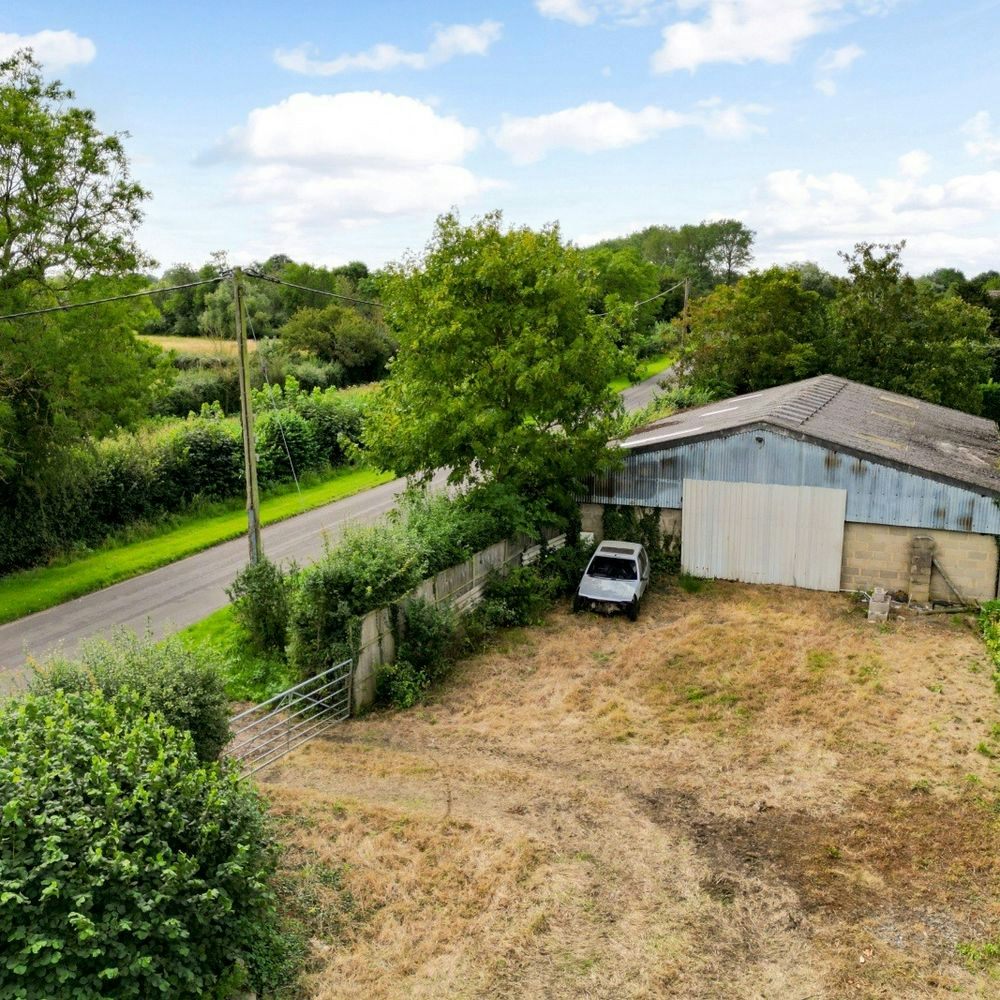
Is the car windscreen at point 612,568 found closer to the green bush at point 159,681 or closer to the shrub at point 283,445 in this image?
the green bush at point 159,681

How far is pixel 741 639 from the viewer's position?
18.4 meters

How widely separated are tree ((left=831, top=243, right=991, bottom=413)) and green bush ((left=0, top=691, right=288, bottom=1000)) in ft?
115

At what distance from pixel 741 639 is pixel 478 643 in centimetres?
585

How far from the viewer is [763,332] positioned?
38.3m

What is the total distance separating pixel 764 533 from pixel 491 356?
8.56 m

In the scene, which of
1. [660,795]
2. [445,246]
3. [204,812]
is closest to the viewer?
[204,812]

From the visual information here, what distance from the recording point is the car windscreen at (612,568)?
20.8 meters

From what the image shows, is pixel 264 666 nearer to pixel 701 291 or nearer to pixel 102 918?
pixel 102 918

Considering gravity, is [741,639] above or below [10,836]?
below

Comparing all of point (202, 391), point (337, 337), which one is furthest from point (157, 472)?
point (337, 337)

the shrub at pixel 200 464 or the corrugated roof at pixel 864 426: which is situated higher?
the corrugated roof at pixel 864 426

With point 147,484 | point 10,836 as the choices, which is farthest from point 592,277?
point 10,836

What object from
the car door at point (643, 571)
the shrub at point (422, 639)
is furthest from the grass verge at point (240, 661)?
the car door at point (643, 571)

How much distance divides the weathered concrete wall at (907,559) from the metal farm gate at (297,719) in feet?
43.2
